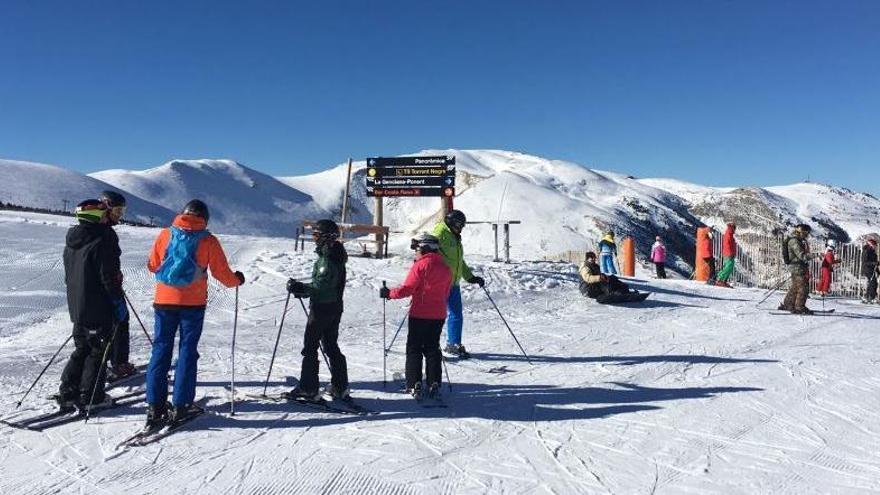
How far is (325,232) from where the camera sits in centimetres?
546

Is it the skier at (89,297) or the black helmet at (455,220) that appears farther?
the black helmet at (455,220)

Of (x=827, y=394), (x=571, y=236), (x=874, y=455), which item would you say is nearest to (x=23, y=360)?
(x=874, y=455)

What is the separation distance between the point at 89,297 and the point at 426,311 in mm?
2952

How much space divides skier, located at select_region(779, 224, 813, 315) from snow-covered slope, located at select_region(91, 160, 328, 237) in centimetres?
5348

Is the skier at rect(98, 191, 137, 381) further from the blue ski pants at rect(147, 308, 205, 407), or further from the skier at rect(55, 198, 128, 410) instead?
the blue ski pants at rect(147, 308, 205, 407)

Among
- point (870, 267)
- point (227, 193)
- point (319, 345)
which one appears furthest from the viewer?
point (227, 193)

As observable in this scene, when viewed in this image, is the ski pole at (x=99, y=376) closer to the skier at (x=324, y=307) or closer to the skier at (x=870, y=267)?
the skier at (x=324, y=307)

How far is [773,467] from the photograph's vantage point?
4441 millimetres

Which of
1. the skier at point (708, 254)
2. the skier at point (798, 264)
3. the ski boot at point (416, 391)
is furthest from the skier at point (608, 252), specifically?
the ski boot at point (416, 391)

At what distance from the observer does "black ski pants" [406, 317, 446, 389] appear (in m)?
6.01

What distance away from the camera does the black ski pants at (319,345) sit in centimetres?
548

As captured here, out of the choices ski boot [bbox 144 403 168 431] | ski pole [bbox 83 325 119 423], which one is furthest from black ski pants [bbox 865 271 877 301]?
ski pole [bbox 83 325 119 423]

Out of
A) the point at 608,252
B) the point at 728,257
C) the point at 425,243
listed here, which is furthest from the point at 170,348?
the point at 728,257

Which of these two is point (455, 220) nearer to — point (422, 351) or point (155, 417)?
point (422, 351)
